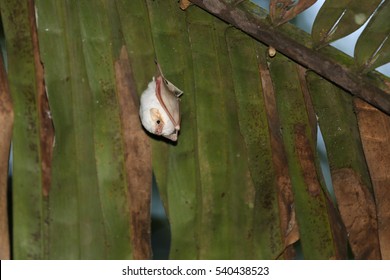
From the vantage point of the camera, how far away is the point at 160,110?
6.14 feet

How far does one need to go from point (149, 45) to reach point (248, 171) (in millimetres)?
398

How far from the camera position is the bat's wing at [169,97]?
1.88 metres

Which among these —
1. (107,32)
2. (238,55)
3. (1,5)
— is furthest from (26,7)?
(238,55)

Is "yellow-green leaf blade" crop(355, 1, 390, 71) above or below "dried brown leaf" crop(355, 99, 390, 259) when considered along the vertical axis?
above

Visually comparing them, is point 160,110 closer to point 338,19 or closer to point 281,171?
point 281,171

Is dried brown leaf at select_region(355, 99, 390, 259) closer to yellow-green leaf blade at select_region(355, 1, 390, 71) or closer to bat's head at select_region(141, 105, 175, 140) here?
yellow-green leaf blade at select_region(355, 1, 390, 71)

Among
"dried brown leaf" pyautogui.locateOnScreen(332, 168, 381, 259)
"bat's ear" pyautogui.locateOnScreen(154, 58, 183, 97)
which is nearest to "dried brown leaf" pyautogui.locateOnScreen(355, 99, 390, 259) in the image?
"dried brown leaf" pyautogui.locateOnScreen(332, 168, 381, 259)

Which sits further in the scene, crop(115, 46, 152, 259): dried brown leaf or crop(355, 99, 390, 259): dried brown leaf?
crop(355, 99, 390, 259): dried brown leaf

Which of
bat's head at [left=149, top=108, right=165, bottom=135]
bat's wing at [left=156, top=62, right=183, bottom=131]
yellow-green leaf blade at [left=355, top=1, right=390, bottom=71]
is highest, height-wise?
yellow-green leaf blade at [left=355, top=1, right=390, bottom=71]

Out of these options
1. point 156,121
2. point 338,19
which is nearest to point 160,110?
point 156,121

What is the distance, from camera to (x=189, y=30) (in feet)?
6.69

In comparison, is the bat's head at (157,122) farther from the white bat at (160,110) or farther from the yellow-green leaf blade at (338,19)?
the yellow-green leaf blade at (338,19)

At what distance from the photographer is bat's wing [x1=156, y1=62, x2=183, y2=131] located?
188 centimetres

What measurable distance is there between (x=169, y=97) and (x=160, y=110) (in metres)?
0.06
